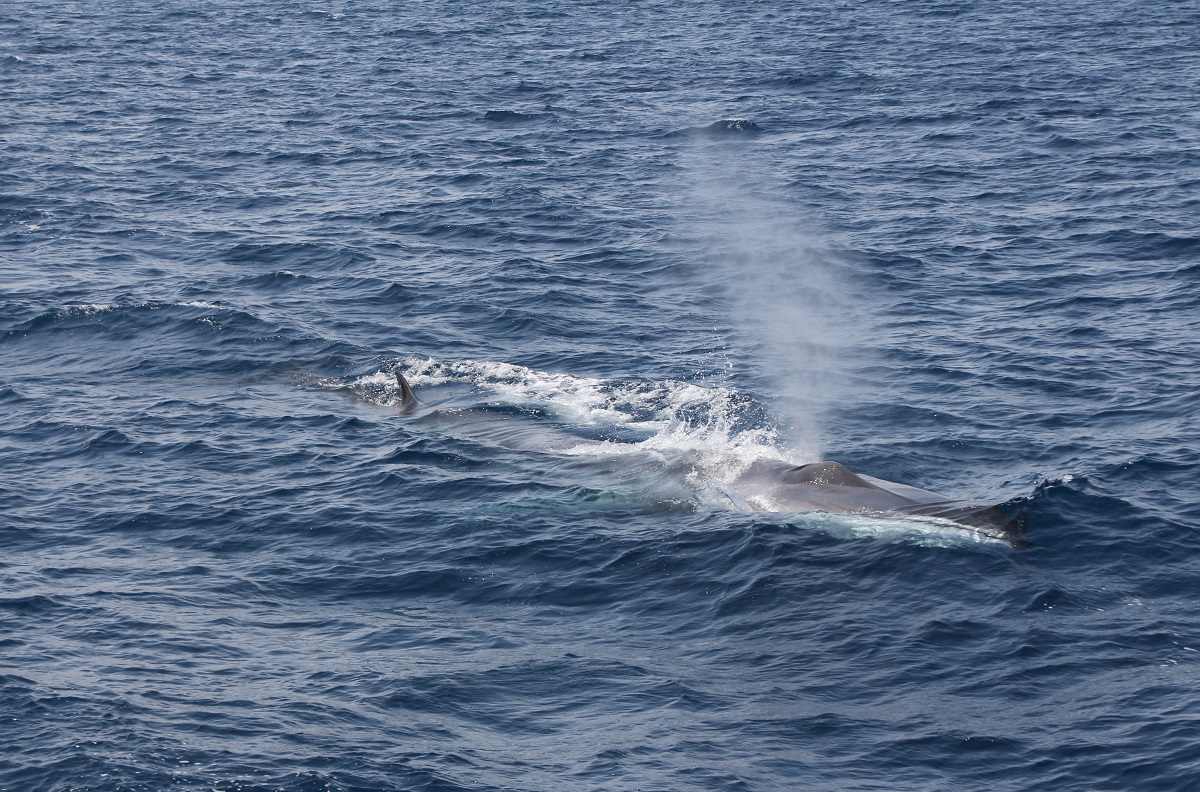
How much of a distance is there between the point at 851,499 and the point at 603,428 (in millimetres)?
10372

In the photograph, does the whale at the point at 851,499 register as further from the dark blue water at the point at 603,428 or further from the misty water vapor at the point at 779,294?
the misty water vapor at the point at 779,294

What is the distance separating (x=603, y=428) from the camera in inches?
1816

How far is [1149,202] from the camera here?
63.4 meters

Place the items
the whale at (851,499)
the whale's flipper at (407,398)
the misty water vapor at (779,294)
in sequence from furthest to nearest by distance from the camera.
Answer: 1. the misty water vapor at (779,294)
2. the whale's flipper at (407,398)
3. the whale at (851,499)

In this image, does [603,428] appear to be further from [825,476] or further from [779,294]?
[779,294]

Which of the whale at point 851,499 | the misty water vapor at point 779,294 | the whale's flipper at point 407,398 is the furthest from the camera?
the misty water vapor at point 779,294

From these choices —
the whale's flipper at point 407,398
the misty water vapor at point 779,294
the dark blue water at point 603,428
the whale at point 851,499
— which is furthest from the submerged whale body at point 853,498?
the whale's flipper at point 407,398

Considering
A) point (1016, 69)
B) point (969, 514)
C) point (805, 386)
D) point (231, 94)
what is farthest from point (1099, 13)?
point (969, 514)

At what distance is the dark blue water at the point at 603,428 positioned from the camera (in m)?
29.3

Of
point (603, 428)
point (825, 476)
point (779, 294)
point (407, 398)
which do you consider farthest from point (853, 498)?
point (779, 294)

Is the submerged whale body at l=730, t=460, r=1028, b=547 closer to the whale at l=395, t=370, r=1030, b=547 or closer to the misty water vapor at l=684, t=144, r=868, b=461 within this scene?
the whale at l=395, t=370, r=1030, b=547

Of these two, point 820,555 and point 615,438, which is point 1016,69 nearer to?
point 615,438

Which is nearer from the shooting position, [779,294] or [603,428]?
[603,428]

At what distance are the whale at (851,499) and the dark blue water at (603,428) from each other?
23.1 inches
